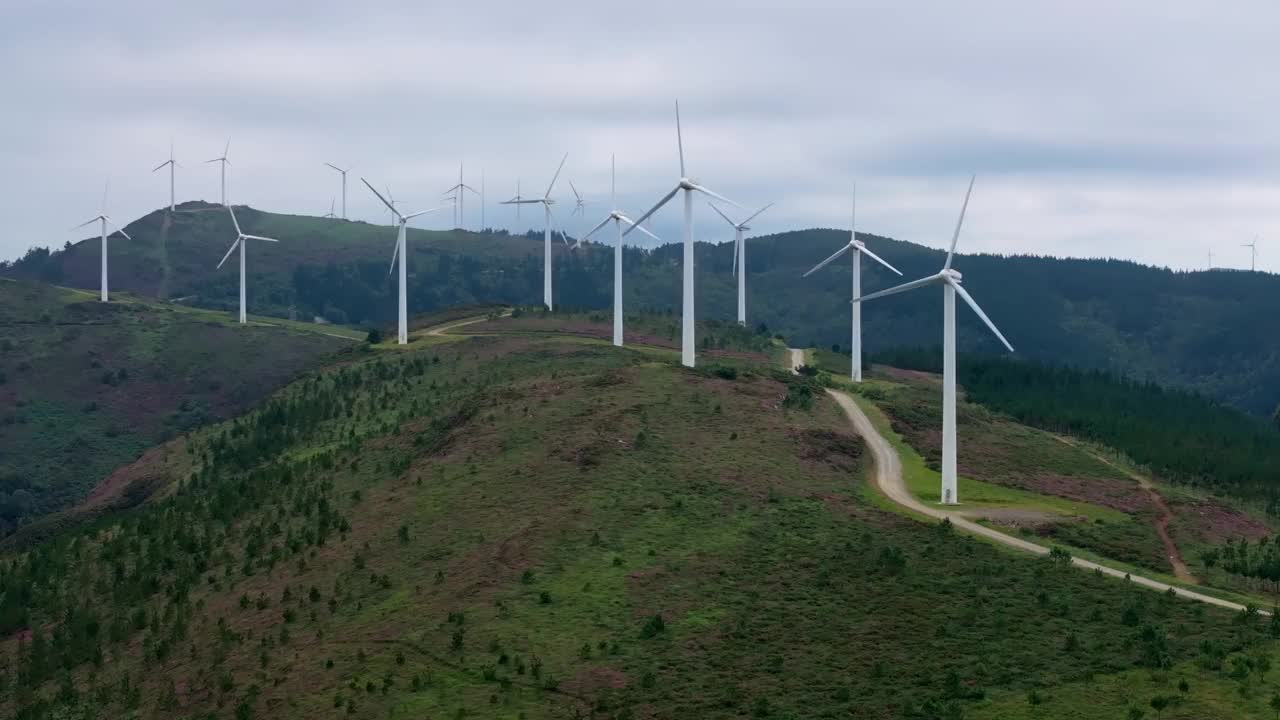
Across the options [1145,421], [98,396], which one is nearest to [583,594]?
[1145,421]

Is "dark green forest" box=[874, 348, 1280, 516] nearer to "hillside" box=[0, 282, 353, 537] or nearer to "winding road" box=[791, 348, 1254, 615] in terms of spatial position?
"winding road" box=[791, 348, 1254, 615]

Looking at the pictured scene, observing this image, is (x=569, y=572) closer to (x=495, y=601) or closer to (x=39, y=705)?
(x=495, y=601)

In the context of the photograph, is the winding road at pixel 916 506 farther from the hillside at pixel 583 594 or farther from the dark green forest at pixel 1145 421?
the dark green forest at pixel 1145 421

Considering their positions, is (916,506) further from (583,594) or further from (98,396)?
(98,396)

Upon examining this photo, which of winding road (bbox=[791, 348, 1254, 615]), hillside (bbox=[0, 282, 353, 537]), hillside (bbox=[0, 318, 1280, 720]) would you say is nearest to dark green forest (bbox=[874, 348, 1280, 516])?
winding road (bbox=[791, 348, 1254, 615])

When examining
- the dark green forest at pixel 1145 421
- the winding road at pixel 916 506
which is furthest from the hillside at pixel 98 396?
the dark green forest at pixel 1145 421
